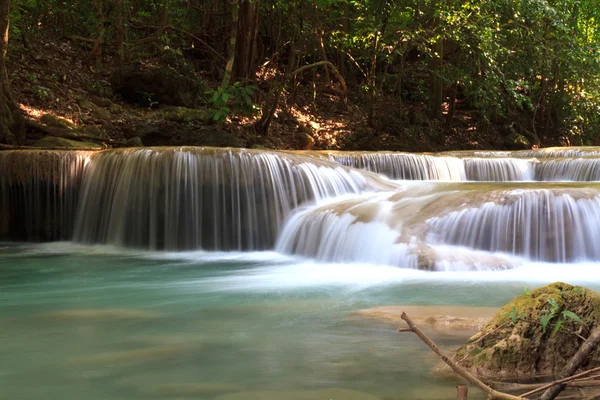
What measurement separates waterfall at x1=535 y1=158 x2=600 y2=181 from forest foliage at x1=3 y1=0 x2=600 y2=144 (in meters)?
3.38

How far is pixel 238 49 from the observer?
17.6 m

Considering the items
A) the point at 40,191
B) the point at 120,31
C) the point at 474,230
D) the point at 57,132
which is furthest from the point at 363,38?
the point at 474,230

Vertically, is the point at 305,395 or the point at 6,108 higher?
the point at 6,108

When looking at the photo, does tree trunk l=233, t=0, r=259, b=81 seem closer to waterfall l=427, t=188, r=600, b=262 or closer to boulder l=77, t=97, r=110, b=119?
boulder l=77, t=97, r=110, b=119

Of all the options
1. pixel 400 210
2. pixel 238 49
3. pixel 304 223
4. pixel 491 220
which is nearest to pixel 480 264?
pixel 491 220

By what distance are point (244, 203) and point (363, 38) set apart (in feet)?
31.9

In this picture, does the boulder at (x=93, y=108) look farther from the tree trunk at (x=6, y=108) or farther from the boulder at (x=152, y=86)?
the tree trunk at (x=6, y=108)

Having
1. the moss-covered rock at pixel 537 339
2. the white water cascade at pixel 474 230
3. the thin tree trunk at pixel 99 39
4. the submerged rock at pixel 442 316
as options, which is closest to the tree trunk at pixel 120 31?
the thin tree trunk at pixel 99 39

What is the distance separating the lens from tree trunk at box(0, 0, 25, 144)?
1166cm

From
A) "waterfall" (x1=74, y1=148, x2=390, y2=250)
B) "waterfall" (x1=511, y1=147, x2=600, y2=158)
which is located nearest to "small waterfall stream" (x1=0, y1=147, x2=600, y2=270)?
"waterfall" (x1=74, y1=148, x2=390, y2=250)

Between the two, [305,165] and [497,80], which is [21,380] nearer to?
[305,165]

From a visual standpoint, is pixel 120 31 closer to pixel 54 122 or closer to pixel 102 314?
pixel 54 122

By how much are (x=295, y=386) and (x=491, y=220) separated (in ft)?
17.4

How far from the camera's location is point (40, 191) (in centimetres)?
1067
